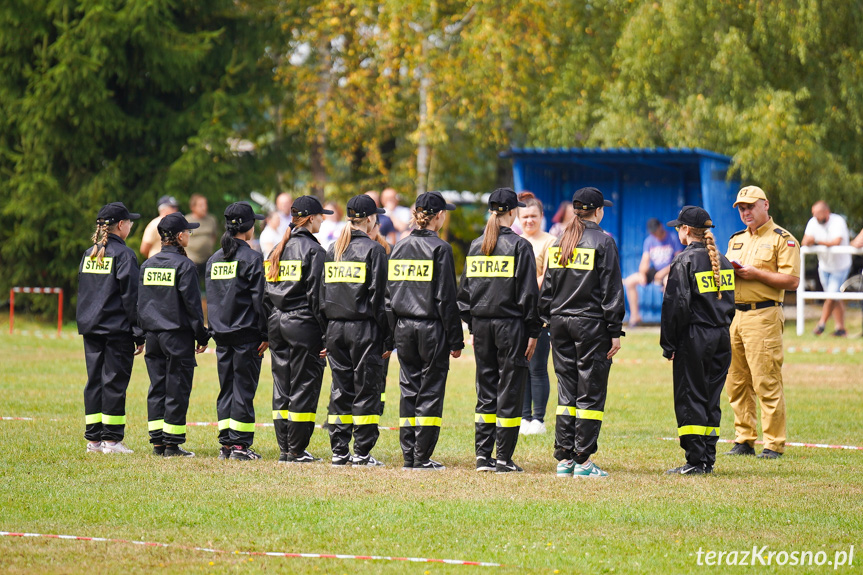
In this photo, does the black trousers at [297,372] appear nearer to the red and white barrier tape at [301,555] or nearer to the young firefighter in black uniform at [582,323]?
the young firefighter in black uniform at [582,323]

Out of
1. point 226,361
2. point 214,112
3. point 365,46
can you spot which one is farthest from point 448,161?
point 226,361

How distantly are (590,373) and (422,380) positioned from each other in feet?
4.53

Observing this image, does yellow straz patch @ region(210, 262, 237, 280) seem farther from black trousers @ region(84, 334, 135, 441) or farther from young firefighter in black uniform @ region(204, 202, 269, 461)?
black trousers @ region(84, 334, 135, 441)

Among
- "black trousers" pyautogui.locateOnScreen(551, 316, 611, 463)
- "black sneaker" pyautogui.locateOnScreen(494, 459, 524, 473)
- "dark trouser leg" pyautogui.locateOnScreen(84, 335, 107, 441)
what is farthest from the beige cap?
"dark trouser leg" pyautogui.locateOnScreen(84, 335, 107, 441)

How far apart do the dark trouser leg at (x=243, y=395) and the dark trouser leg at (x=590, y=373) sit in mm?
2786

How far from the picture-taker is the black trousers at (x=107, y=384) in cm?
999

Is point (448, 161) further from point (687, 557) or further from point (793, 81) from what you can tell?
point (687, 557)

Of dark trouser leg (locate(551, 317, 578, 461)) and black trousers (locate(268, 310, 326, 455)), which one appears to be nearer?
dark trouser leg (locate(551, 317, 578, 461))

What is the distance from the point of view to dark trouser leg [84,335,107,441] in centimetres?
1005

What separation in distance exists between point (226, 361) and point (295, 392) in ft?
2.33

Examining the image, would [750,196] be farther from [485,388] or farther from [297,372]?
[297,372]

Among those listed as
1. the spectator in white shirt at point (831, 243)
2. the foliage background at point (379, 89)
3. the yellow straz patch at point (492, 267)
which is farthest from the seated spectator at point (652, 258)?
the yellow straz patch at point (492, 267)

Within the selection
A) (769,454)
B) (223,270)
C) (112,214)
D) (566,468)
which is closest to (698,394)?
(566,468)

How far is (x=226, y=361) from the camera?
9.87m
